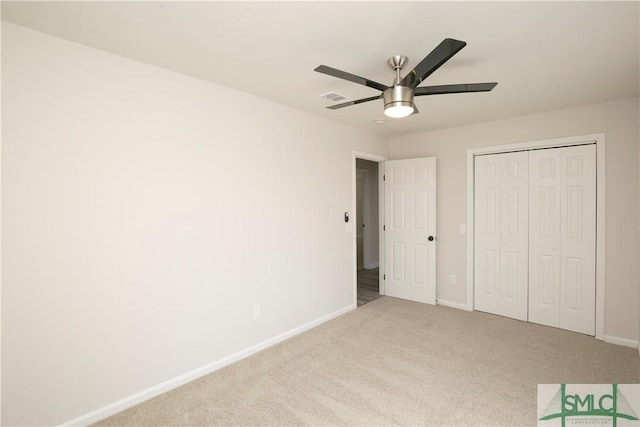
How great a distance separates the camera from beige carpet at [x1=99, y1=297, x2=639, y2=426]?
6.91ft

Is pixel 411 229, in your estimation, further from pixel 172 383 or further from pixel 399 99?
pixel 172 383

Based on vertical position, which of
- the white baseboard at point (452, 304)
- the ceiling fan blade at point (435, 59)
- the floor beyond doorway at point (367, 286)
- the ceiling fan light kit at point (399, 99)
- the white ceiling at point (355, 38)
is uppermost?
the white ceiling at point (355, 38)

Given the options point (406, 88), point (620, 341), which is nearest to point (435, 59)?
point (406, 88)

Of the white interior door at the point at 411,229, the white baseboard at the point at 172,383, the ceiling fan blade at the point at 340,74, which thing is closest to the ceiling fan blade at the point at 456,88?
the ceiling fan blade at the point at 340,74

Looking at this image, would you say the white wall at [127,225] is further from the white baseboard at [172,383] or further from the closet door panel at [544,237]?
the closet door panel at [544,237]

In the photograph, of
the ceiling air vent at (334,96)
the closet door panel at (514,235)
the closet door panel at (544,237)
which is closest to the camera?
the ceiling air vent at (334,96)

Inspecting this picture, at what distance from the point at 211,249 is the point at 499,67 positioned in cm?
267

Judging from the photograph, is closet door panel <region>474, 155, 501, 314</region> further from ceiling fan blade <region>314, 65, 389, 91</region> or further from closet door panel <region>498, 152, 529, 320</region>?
ceiling fan blade <region>314, 65, 389, 91</region>

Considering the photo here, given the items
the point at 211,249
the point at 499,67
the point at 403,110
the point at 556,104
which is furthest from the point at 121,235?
the point at 556,104

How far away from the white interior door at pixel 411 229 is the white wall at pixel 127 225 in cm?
190

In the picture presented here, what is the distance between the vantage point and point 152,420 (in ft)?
6.79

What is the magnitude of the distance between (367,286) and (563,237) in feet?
9.33

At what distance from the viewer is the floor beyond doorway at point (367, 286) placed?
4.69 m

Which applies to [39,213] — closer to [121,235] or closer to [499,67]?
[121,235]
